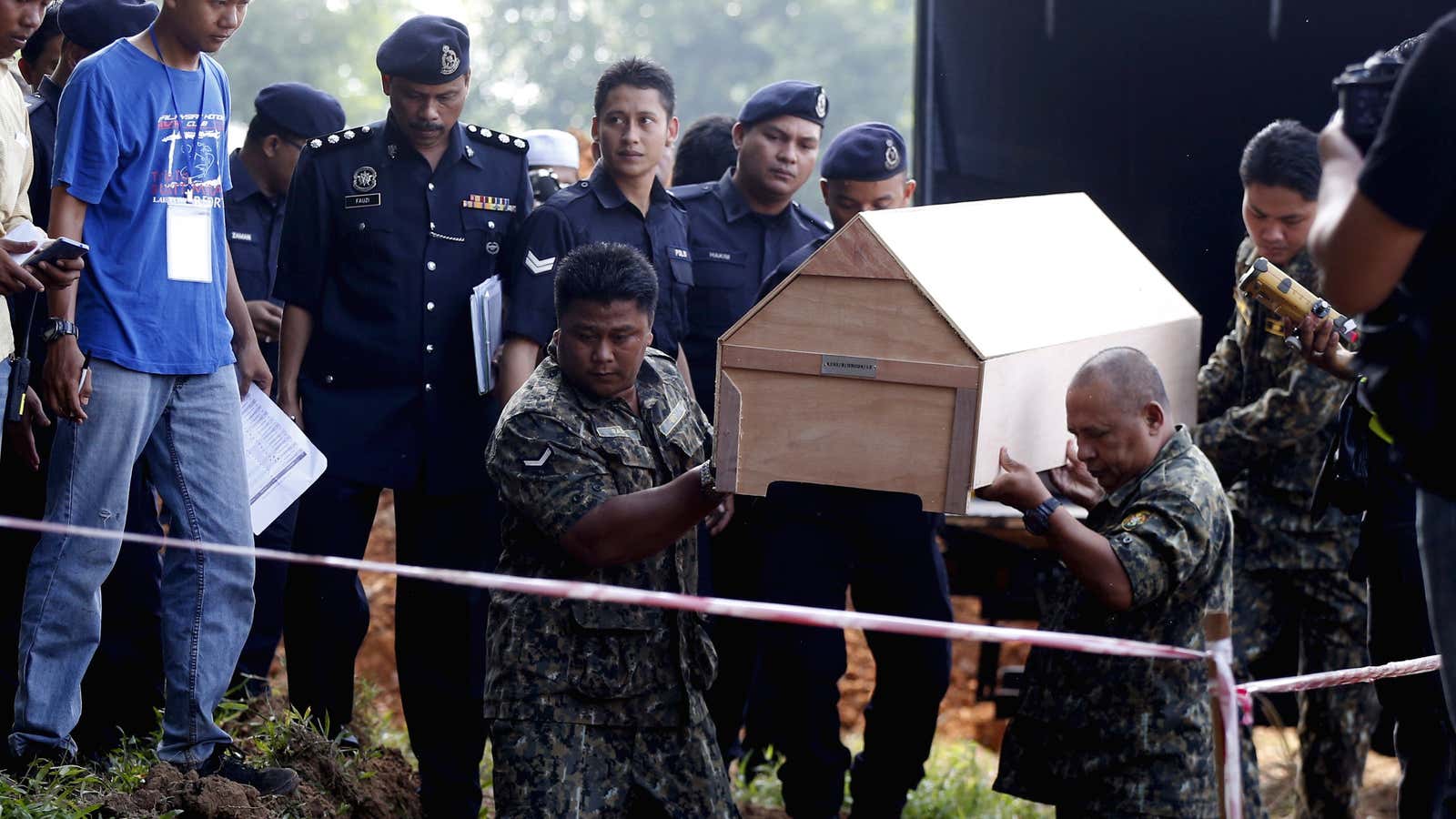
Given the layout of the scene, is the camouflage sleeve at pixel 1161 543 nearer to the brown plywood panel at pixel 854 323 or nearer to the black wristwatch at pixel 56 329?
the brown plywood panel at pixel 854 323

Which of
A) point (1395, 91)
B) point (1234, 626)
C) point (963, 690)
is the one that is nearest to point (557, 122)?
point (963, 690)

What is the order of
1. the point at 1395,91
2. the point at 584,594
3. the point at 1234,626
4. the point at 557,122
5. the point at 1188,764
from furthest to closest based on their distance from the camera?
the point at 557,122
the point at 1234,626
the point at 1188,764
the point at 584,594
the point at 1395,91

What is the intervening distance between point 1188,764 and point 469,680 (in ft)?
6.43

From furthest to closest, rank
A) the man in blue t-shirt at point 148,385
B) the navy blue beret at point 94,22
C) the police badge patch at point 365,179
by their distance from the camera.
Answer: the police badge patch at point 365,179 < the navy blue beret at point 94,22 < the man in blue t-shirt at point 148,385

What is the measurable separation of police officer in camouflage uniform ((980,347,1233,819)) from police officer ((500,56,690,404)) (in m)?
1.58

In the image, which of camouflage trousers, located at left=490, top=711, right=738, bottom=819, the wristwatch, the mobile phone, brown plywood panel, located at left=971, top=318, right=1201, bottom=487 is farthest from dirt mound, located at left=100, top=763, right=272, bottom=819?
brown plywood panel, located at left=971, top=318, right=1201, bottom=487

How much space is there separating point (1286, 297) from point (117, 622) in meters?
3.22

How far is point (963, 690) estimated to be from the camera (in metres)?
8.95

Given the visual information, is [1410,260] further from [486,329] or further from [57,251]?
[486,329]

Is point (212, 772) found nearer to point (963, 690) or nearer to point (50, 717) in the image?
point (50, 717)

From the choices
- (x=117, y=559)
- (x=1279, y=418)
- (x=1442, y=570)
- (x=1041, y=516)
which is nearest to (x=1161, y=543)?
(x=1041, y=516)

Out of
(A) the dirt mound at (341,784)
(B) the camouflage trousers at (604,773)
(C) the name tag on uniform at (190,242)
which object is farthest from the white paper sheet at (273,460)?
(B) the camouflage trousers at (604,773)

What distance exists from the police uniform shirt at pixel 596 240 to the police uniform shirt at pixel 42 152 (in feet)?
4.04

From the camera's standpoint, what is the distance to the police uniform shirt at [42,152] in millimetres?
4168
